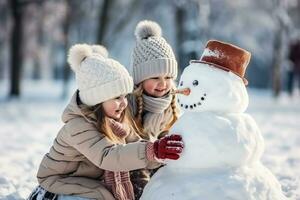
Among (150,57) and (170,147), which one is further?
(150,57)

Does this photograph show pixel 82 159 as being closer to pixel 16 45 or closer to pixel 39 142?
pixel 39 142

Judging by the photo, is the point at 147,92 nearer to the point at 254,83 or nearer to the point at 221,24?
the point at 221,24

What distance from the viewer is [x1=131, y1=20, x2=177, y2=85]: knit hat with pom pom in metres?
4.36

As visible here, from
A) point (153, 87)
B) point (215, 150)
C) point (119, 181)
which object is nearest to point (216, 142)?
point (215, 150)

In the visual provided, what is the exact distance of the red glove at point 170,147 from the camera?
2.99m

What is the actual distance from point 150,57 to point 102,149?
4.31 ft

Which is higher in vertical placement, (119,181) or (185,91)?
(185,91)

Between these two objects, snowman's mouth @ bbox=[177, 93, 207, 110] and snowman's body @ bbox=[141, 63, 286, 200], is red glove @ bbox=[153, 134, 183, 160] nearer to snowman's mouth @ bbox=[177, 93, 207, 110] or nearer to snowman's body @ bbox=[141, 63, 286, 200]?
snowman's body @ bbox=[141, 63, 286, 200]

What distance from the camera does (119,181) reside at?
11.6 ft

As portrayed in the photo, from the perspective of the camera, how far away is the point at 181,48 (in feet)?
56.3

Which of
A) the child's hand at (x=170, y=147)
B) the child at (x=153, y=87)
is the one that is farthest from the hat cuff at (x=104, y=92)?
the child at (x=153, y=87)

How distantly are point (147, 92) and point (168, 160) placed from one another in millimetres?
1336

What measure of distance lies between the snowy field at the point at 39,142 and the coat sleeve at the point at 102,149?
1127 millimetres

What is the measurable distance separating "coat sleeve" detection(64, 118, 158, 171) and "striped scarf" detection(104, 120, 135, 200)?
0.68ft
